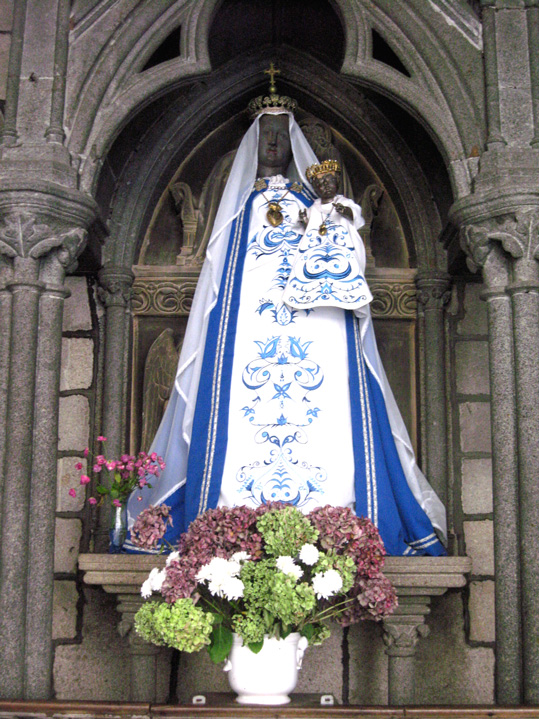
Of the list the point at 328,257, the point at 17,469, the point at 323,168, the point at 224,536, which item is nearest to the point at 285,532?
the point at 224,536

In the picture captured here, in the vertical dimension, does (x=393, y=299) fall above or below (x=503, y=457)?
above

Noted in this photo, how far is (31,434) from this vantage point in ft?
14.0

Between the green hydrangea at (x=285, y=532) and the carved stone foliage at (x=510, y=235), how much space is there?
1.50 m

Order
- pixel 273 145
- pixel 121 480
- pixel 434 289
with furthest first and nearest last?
pixel 434 289 → pixel 273 145 → pixel 121 480

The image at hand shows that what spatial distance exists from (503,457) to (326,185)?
150 centimetres

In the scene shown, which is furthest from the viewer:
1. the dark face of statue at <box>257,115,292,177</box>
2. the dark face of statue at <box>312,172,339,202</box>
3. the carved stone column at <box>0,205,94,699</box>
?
the dark face of statue at <box>257,115,292,177</box>

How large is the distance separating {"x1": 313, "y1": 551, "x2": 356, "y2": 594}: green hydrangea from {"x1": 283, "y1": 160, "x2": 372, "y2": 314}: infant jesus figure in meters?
1.34

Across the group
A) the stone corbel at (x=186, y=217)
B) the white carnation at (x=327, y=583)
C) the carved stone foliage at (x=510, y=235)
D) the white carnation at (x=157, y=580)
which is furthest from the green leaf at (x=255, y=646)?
the stone corbel at (x=186, y=217)

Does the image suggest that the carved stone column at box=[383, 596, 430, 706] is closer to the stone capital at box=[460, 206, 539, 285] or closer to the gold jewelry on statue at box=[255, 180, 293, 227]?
the stone capital at box=[460, 206, 539, 285]

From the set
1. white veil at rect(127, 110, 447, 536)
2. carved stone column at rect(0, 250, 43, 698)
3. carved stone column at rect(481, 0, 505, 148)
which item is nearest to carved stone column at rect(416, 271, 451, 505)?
white veil at rect(127, 110, 447, 536)

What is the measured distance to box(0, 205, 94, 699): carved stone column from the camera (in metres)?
4.07

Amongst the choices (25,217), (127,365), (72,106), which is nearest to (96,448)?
(127,365)

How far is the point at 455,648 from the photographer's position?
15.5 feet

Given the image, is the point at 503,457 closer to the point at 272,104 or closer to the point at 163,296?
the point at 163,296
